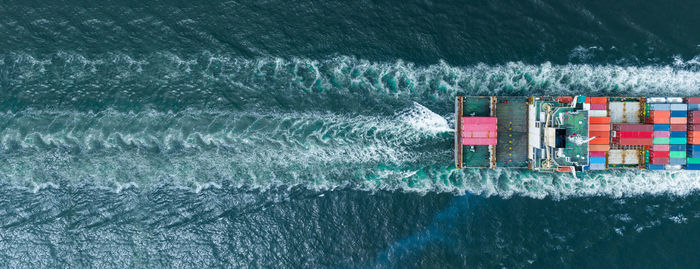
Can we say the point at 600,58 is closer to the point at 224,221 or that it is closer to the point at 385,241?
the point at 385,241

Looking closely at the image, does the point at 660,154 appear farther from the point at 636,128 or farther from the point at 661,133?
the point at 636,128

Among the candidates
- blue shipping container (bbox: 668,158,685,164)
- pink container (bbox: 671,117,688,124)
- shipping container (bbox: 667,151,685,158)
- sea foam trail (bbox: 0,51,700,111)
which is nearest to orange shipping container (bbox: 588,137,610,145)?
sea foam trail (bbox: 0,51,700,111)

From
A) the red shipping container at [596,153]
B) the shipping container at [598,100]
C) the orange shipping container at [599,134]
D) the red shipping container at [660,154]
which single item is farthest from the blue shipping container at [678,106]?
the red shipping container at [596,153]

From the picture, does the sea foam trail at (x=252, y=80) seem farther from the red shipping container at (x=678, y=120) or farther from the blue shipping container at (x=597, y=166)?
the blue shipping container at (x=597, y=166)

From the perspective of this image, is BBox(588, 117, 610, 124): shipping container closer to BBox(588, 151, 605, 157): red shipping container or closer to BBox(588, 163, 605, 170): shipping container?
BBox(588, 151, 605, 157): red shipping container

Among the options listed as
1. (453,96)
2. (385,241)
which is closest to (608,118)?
(453,96)

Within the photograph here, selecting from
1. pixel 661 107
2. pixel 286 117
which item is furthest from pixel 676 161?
pixel 286 117
